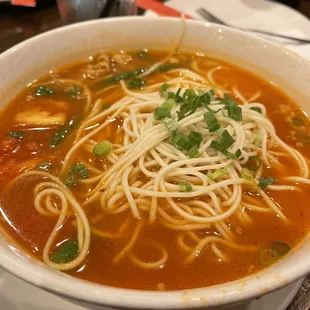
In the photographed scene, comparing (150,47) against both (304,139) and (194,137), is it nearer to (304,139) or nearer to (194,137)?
(194,137)

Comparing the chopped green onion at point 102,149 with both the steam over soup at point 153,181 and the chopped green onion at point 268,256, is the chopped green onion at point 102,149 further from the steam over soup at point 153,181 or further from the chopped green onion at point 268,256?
the chopped green onion at point 268,256

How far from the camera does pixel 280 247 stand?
5.13 feet

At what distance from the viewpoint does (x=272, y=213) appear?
1712 mm

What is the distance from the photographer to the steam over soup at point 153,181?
154 centimetres

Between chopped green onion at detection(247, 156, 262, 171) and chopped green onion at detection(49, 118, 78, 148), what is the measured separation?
89cm

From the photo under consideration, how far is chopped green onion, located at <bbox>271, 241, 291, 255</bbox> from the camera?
1546mm

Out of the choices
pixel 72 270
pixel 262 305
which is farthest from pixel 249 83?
pixel 72 270

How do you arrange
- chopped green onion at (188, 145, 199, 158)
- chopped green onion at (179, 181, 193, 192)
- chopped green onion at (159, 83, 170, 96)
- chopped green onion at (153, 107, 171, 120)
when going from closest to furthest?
chopped green onion at (179, 181, 193, 192) < chopped green onion at (188, 145, 199, 158) < chopped green onion at (153, 107, 171, 120) < chopped green onion at (159, 83, 170, 96)

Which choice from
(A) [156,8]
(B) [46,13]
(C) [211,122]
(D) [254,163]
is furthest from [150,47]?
(B) [46,13]

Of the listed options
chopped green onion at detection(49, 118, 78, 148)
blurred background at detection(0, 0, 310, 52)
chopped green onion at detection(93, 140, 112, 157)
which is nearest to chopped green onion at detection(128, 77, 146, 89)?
chopped green onion at detection(49, 118, 78, 148)

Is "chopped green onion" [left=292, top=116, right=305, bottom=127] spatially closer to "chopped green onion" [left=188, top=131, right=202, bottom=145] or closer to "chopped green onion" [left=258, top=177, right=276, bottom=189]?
"chopped green onion" [left=258, top=177, right=276, bottom=189]

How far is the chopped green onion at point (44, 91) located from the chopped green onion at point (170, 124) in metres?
0.71

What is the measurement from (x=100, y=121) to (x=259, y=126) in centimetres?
80

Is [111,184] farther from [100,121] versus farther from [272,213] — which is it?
[272,213]
